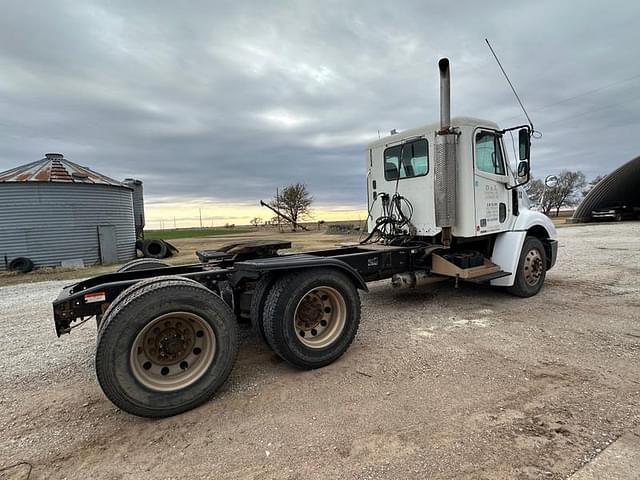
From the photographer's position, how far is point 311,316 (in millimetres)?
3918

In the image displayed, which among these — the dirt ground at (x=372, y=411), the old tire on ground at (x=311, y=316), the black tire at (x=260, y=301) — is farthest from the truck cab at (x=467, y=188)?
the black tire at (x=260, y=301)

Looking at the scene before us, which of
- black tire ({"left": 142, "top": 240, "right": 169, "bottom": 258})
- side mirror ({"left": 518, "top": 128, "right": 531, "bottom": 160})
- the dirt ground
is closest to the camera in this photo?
the dirt ground

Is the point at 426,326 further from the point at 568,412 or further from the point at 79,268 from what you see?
the point at 79,268

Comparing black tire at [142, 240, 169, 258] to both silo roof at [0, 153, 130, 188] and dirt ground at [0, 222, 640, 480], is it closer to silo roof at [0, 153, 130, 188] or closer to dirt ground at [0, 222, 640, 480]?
silo roof at [0, 153, 130, 188]

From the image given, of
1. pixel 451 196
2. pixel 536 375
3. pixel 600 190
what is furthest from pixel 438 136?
pixel 600 190

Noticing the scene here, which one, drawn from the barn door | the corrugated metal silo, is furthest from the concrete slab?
the corrugated metal silo

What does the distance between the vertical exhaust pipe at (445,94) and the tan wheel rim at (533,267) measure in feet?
9.59

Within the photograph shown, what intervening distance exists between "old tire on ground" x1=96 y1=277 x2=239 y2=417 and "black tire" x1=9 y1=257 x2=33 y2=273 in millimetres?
15132

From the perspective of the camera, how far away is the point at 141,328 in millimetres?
2883

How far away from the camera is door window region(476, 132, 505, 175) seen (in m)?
5.82

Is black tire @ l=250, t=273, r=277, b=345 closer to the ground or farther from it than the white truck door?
closer to the ground

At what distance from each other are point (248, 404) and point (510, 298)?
5.24 meters

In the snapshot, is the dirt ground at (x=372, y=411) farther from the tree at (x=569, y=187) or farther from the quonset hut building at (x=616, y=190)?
the tree at (x=569, y=187)

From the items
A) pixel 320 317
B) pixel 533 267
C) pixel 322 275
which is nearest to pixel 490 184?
pixel 533 267
